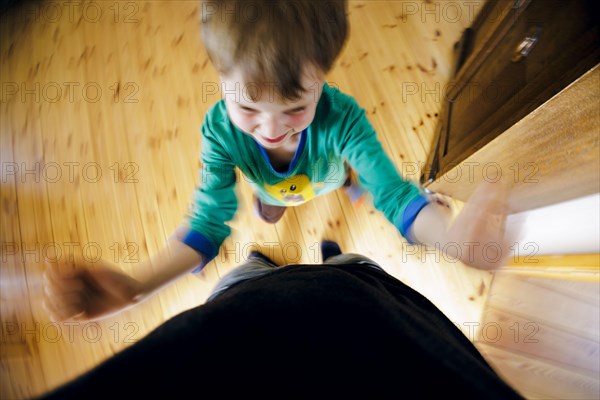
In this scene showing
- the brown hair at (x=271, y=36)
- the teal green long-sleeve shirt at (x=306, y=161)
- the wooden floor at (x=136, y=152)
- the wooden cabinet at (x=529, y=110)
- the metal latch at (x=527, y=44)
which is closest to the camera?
the brown hair at (x=271, y=36)

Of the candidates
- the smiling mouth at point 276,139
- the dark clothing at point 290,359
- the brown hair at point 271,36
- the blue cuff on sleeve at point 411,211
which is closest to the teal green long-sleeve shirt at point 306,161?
the blue cuff on sleeve at point 411,211

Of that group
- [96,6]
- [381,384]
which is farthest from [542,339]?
[96,6]

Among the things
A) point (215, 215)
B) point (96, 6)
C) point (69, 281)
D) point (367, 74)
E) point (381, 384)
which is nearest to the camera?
point (381, 384)

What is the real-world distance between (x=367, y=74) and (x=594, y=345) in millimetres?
1149

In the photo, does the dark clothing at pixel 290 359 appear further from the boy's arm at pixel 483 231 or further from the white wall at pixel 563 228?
the white wall at pixel 563 228

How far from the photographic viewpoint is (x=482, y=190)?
1.77 feet

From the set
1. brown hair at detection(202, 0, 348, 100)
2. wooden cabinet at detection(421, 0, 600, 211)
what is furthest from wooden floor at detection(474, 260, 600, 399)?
brown hair at detection(202, 0, 348, 100)

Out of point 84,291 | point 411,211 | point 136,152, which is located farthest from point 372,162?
point 136,152

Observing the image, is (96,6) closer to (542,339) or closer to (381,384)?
(381,384)

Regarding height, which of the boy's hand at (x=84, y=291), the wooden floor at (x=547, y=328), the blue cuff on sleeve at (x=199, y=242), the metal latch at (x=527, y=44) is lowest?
the wooden floor at (x=547, y=328)

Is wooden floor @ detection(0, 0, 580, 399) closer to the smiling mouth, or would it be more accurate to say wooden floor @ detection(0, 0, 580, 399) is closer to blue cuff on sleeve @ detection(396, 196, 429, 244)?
blue cuff on sleeve @ detection(396, 196, 429, 244)

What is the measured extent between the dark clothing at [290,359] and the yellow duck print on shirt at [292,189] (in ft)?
1.75

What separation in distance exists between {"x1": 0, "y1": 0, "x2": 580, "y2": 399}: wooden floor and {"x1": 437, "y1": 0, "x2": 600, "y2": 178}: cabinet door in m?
0.24

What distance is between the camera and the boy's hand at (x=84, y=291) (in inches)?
19.2
